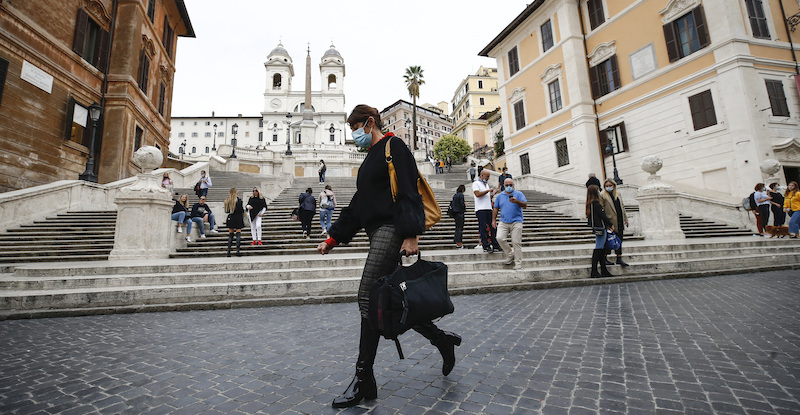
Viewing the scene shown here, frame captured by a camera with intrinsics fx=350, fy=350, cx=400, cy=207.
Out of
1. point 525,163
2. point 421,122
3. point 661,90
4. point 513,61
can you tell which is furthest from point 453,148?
point 661,90

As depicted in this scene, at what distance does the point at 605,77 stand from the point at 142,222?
23.2 meters

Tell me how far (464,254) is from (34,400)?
678cm

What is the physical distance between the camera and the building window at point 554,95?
2219 centimetres

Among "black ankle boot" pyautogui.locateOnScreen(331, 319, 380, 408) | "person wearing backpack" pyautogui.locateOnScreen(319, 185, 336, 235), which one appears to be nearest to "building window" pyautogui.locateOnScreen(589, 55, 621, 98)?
"person wearing backpack" pyautogui.locateOnScreen(319, 185, 336, 235)

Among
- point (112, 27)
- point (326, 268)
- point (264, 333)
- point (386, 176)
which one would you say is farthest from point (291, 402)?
point (112, 27)

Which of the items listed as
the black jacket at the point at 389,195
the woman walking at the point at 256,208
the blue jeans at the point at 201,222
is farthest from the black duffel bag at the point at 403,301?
→ the blue jeans at the point at 201,222

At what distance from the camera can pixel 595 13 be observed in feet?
68.6

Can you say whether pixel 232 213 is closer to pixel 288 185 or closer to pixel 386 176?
pixel 386 176

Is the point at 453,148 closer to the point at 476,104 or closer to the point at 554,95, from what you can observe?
the point at 476,104

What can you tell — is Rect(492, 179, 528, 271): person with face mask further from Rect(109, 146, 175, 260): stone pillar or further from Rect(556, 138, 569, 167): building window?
Rect(556, 138, 569, 167): building window

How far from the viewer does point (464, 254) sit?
7867 millimetres

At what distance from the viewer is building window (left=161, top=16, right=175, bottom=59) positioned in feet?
77.0

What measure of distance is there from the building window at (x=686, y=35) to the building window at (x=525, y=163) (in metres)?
9.65

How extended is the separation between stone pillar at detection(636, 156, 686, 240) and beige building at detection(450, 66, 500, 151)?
4679 centimetres
